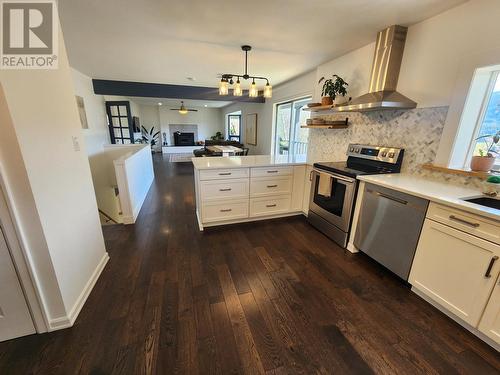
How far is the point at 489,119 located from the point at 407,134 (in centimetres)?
56

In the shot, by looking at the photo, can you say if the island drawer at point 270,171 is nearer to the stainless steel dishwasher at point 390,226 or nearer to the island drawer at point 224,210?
the island drawer at point 224,210

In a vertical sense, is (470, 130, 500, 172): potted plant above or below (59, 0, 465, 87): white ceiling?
below

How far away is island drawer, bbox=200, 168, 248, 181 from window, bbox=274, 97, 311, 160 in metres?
2.05

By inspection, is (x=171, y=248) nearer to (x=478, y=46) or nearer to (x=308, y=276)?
(x=308, y=276)

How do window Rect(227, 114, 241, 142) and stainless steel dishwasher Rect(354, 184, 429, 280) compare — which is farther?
window Rect(227, 114, 241, 142)

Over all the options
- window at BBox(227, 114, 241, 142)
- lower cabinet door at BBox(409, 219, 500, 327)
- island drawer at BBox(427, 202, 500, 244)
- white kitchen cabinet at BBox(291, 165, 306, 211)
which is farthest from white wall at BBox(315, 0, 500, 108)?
window at BBox(227, 114, 241, 142)

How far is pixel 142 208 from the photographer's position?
355 cm

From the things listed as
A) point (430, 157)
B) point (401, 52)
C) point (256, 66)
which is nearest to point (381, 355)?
point (430, 157)

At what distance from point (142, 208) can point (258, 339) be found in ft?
9.66

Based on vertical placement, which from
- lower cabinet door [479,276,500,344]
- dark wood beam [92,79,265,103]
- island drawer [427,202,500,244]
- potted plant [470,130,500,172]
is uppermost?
dark wood beam [92,79,265,103]

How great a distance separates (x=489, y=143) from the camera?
5.84ft

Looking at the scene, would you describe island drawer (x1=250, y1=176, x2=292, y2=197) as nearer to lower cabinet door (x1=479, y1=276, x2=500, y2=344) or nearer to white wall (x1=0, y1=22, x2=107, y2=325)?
white wall (x1=0, y1=22, x2=107, y2=325)

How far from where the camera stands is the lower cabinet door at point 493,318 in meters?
1.27

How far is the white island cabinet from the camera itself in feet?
8.77
